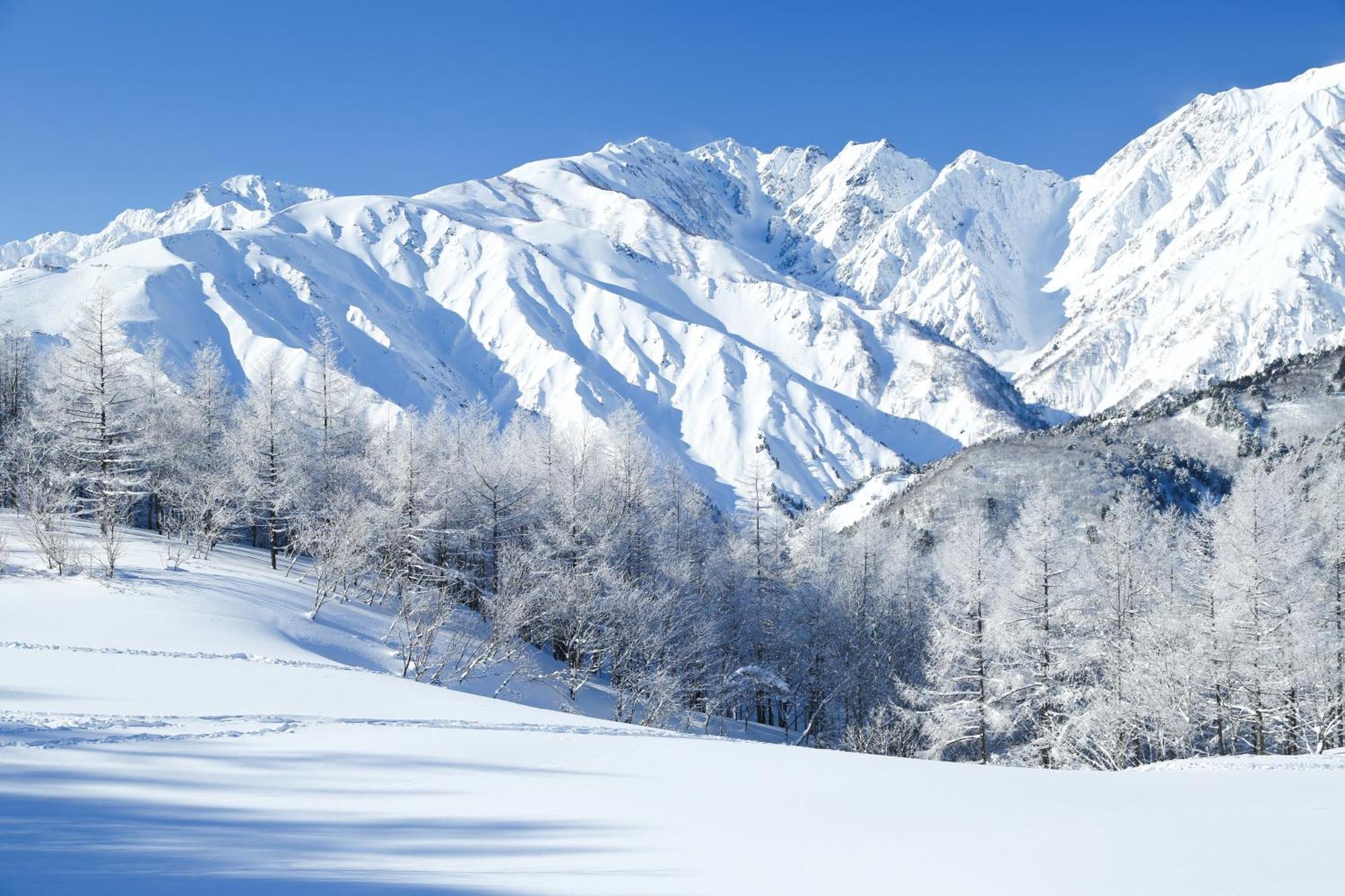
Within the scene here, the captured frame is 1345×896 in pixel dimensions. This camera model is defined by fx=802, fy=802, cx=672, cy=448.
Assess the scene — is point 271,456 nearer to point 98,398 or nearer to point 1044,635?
point 98,398

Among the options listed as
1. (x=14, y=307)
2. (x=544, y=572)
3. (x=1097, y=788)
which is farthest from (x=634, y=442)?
(x=14, y=307)

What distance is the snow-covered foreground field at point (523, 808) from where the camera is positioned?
6.87 metres

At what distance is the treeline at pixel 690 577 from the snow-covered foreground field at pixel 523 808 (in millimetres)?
13600

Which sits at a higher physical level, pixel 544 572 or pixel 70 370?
pixel 70 370

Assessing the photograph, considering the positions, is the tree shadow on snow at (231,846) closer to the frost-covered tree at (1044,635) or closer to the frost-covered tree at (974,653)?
the frost-covered tree at (1044,635)

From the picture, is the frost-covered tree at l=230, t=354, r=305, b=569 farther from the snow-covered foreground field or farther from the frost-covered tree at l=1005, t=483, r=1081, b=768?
the frost-covered tree at l=1005, t=483, r=1081, b=768

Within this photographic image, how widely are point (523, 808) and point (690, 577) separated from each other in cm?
3374

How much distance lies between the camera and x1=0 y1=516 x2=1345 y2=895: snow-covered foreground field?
6.87 m

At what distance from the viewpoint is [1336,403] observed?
125 m

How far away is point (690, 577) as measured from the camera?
42.9 m

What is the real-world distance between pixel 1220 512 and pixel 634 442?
3034 cm

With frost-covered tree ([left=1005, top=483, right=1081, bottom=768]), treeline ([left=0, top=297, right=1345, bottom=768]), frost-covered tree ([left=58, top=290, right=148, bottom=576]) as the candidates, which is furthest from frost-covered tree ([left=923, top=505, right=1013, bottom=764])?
frost-covered tree ([left=58, top=290, right=148, bottom=576])

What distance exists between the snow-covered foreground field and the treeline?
13.6 metres

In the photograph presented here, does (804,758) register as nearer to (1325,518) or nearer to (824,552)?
(1325,518)
